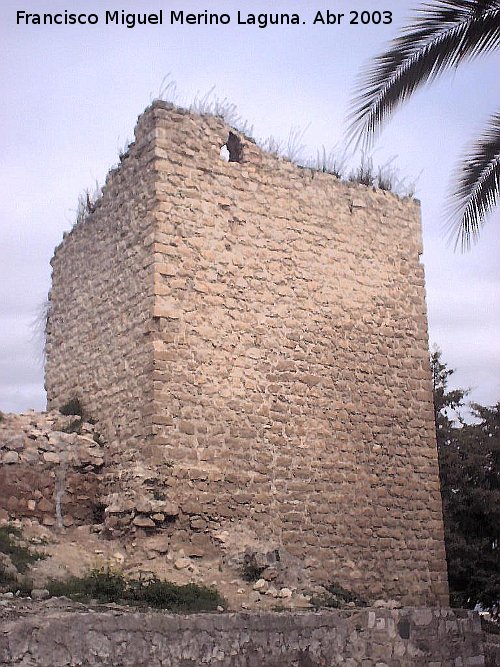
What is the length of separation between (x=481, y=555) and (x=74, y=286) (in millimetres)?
7786

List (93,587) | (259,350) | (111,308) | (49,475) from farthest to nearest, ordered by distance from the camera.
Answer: (111,308), (259,350), (49,475), (93,587)

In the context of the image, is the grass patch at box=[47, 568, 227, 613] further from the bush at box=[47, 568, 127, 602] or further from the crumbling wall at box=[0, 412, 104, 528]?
the crumbling wall at box=[0, 412, 104, 528]

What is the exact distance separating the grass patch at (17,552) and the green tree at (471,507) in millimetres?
7802

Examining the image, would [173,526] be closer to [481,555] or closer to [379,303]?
[379,303]

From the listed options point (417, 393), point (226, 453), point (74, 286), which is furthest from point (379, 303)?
point (74, 286)

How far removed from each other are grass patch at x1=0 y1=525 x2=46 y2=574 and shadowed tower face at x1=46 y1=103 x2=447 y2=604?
1176 mm

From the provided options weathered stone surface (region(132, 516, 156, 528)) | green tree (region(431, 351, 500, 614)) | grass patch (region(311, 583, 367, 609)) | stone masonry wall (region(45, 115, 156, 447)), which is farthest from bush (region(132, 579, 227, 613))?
green tree (region(431, 351, 500, 614))

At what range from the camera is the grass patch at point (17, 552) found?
7.92m

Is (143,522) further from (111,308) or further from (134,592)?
(111,308)

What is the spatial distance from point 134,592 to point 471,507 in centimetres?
852

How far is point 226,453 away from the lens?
9.54 metres

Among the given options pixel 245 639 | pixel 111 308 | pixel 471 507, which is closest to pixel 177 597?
pixel 245 639

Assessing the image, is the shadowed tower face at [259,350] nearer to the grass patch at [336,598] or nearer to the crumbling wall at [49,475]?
the grass patch at [336,598]

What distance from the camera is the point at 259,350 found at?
1009 centimetres
